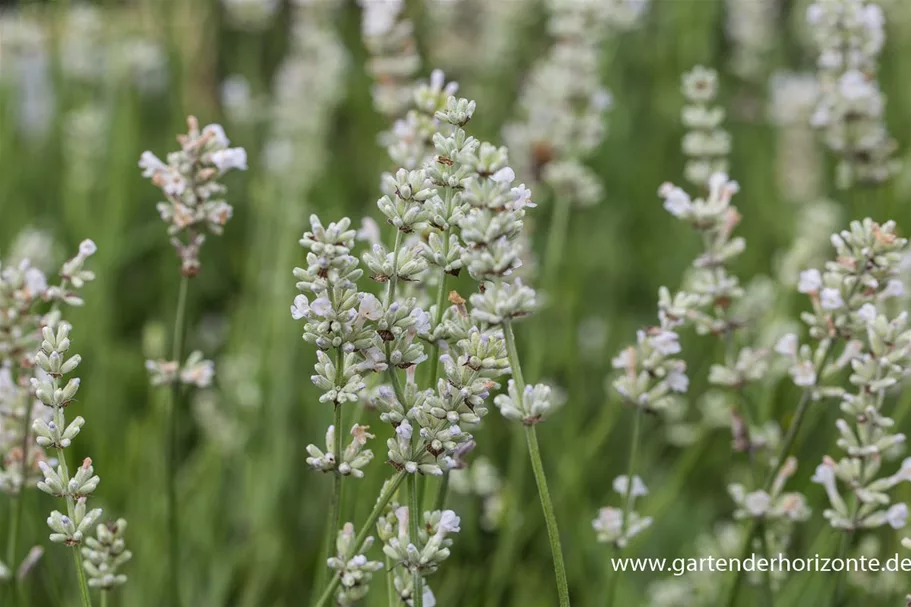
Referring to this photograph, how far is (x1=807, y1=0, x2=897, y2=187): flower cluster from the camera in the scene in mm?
1597

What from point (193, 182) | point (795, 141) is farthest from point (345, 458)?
point (795, 141)

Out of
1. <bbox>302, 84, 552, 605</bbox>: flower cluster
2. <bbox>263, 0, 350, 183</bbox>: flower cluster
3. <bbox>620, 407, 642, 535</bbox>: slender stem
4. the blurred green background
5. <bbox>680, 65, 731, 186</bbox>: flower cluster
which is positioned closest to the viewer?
<bbox>302, 84, 552, 605</bbox>: flower cluster

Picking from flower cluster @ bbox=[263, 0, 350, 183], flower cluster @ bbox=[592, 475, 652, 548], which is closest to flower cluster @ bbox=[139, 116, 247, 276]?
flower cluster @ bbox=[592, 475, 652, 548]

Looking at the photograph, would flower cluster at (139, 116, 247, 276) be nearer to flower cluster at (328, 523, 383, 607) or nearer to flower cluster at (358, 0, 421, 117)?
flower cluster at (328, 523, 383, 607)

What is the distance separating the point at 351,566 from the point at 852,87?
1177mm

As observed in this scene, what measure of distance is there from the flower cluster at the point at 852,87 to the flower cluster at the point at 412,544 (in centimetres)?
108

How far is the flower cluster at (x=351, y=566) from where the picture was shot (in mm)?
995

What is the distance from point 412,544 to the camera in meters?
0.95

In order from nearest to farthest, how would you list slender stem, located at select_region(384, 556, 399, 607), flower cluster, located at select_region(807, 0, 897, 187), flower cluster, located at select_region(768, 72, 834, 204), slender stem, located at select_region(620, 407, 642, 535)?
slender stem, located at select_region(384, 556, 399, 607)
slender stem, located at select_region(620, 407, 642, 535)
flower cluster, located at select_region(807, 0, 897, 187)
flower cluster, located at select_region(768, 72, 834, 204)

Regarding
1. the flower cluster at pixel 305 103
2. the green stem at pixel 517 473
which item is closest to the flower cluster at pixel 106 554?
the green stem at pixel 517 473

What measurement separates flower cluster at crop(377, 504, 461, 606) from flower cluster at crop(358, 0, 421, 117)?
0.86m

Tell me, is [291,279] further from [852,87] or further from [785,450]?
[785,450]

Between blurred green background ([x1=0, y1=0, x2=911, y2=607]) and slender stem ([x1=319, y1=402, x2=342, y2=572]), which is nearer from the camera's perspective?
slender stem ([x1=319, y1=402, x2=342, y2=572])

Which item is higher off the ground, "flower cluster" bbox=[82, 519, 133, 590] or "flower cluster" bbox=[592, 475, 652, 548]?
"flower cluster" bbox=[82, 519, 133, 590]
